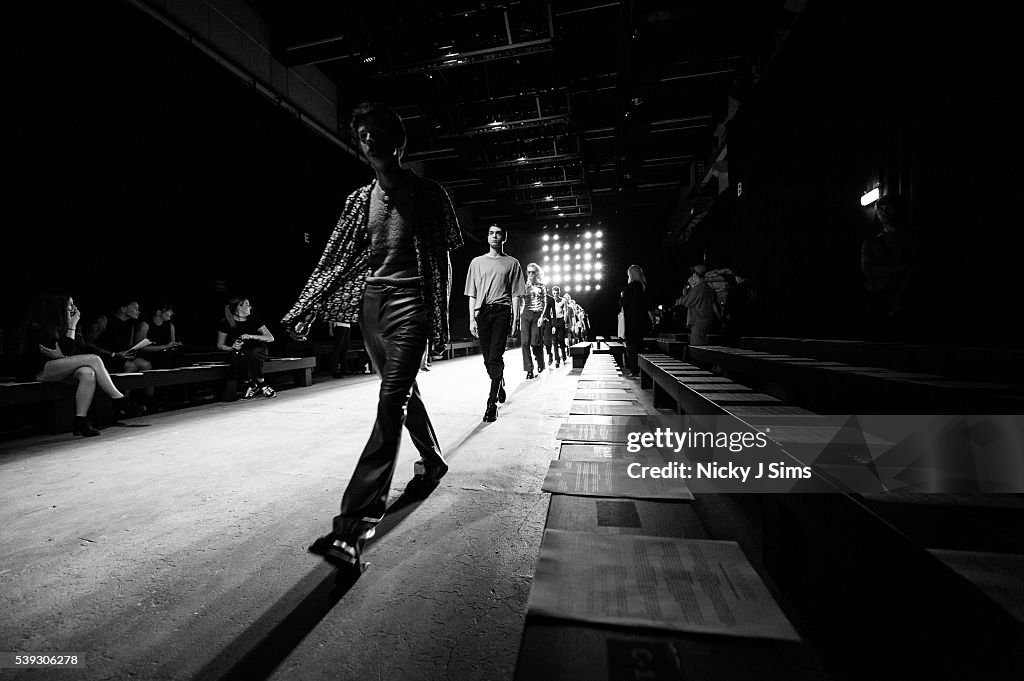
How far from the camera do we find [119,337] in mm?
5148

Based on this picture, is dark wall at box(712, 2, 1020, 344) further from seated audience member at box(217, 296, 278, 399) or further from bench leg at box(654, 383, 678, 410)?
seated audience member at box(217, 296, 278, 399)

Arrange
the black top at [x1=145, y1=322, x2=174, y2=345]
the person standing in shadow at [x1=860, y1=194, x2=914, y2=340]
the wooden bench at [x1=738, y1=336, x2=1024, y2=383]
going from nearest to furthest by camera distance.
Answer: the wooden bench at [x1=738, y1=336, x2=1024, y2=383] → the person standing in shadow at [x1=860, y1=194, x2=914, y2=340] → the black top at [x1=145, y1=322, x2=174, y2=345]

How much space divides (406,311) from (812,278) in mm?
5915

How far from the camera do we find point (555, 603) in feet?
3.14

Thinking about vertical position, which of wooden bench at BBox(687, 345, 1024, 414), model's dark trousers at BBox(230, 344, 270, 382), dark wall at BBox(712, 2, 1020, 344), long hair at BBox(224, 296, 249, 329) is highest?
dark wall at BBox(712, 2, 1020, 344)

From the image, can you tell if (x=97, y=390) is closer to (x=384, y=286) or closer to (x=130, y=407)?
(x=130, y=407)

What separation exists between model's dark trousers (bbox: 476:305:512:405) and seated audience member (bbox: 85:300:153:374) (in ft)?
12.9

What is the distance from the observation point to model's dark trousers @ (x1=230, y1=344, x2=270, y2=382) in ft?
16.7

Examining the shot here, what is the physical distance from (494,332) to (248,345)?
3.42 metres

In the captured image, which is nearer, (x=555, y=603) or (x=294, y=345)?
(x=555, y=603)

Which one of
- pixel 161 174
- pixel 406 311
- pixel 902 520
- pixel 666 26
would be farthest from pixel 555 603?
pixel 666 26

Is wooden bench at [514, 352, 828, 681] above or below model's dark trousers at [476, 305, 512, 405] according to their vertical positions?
below

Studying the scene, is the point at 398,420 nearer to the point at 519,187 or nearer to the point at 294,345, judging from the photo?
the point at 294,345

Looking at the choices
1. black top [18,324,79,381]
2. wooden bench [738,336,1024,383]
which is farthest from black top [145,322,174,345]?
wooden bench [738,336,1024,383]
